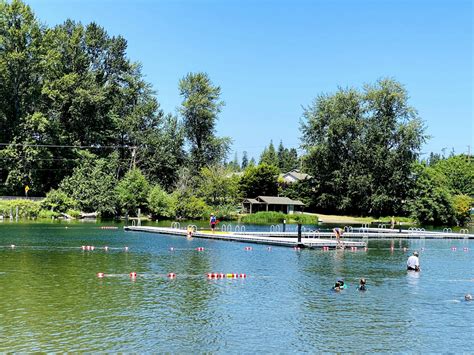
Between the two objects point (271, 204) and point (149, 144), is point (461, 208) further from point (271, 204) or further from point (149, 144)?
point (149, 144)

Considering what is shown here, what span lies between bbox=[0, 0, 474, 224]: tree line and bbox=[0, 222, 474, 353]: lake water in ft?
160

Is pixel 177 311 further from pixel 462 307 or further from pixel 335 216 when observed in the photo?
pixel 335 216

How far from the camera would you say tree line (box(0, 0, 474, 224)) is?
270 feet

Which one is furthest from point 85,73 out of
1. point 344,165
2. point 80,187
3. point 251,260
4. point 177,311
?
point 177,311

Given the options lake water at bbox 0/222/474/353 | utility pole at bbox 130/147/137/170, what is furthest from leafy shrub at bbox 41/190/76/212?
lake water at bbox 0/222/474/353

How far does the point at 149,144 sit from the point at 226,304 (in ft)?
268

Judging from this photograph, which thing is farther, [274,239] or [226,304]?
[274,239]

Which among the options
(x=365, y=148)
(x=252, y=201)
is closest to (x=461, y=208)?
(x=365, y=148)

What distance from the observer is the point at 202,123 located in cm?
10606

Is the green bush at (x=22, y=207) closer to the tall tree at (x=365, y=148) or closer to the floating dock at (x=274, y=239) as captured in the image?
the floating dock at (x=274, y=239)

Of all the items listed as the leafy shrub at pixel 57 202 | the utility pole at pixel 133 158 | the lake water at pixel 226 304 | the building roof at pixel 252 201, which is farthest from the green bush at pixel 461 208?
the leafy shrub at pixel 57 202

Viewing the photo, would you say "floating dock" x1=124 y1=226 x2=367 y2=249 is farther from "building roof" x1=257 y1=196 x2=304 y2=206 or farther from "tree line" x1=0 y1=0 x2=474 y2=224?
"building roof" x1=257 y1=196 x2=304 y2=206

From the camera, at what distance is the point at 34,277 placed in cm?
2602

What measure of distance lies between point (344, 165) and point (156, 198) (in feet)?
114
